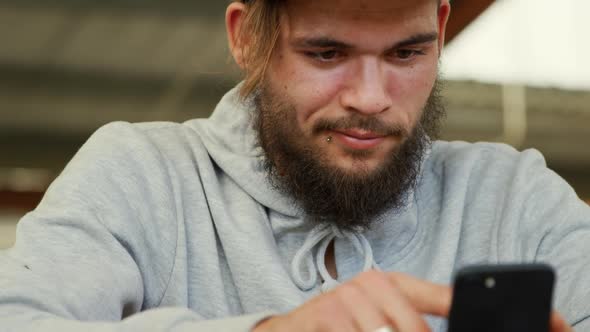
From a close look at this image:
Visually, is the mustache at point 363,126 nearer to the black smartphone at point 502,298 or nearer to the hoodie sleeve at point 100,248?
the hoodie sleeve at point 100,248

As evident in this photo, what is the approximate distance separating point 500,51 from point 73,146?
4.71 meters

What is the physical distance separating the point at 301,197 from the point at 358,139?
152 mm

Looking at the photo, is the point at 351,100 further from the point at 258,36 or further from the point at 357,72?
the point at 258,36

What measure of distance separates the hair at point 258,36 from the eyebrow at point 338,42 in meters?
0.06

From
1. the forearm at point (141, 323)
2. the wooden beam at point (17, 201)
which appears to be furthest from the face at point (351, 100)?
the wooden beam at point (17, 201)

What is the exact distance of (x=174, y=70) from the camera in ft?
21.0

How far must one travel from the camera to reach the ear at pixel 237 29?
5.18ft

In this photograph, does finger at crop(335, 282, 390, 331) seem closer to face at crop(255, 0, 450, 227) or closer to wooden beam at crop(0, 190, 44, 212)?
face at crop(255, 0, 450, 227)

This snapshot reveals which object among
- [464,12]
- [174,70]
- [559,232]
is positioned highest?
[559,232]

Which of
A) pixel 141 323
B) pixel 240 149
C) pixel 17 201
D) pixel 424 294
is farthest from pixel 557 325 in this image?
pixel 17 201

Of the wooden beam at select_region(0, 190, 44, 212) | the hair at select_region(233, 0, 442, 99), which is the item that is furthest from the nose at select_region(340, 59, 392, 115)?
the wooden beam at select_region(0, 190, 44, 212)

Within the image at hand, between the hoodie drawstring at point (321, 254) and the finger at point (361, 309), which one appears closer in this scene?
the finger at point (361, 309)

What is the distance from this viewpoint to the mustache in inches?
52.1

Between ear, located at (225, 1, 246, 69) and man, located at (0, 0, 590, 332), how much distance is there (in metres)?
0.02
